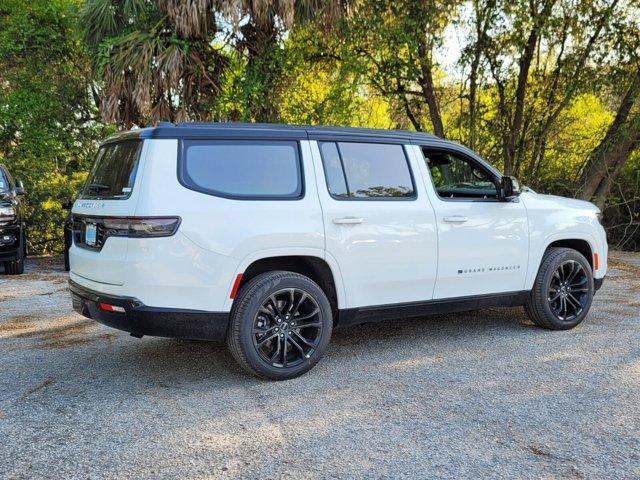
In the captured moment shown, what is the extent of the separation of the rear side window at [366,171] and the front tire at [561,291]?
1.67 meters

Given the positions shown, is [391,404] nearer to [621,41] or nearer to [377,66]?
[377,66]

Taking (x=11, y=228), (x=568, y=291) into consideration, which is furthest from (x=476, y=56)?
(x=11, y=228)

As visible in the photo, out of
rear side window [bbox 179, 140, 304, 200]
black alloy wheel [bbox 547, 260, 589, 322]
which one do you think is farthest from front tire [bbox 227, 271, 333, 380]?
black alloy wheel [bbox 547, 260, 589, 322]

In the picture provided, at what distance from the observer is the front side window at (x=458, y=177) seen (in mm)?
5320

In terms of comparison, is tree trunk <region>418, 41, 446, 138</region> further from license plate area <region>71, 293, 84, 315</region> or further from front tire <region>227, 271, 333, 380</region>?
license plate area <region>71, 293, 84, 315</region>

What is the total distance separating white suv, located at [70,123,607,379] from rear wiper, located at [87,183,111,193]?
0.02 metres

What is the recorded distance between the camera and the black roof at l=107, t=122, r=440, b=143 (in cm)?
416

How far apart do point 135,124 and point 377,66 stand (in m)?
4.71

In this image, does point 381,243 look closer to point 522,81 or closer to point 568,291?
point 568,291

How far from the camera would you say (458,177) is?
5.63m

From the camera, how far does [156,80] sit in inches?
411

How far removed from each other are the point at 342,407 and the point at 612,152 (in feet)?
34.6

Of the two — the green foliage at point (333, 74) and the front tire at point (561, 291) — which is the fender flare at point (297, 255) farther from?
the green foliage at point (333, 74)

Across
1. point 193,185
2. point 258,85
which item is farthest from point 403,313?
point 258,85
